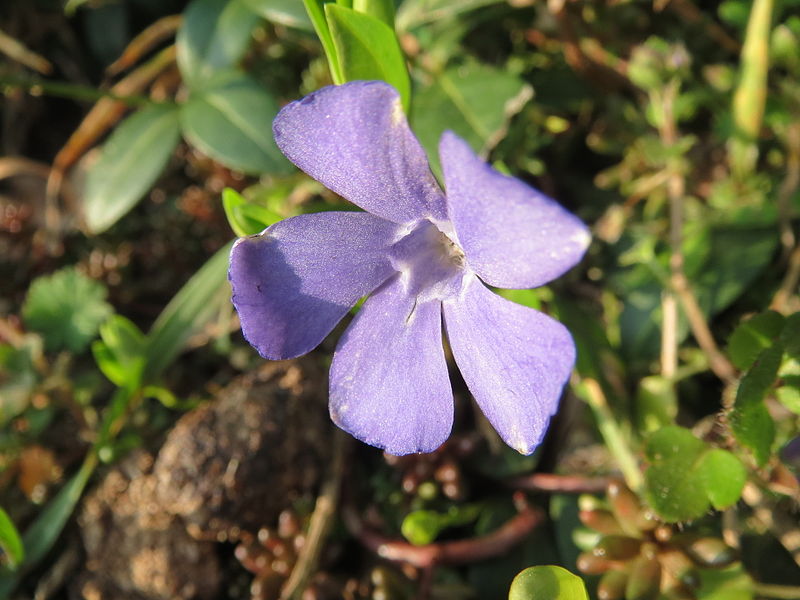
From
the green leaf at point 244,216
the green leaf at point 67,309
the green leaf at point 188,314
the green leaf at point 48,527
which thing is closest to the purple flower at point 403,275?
the green leaf at point 244,216

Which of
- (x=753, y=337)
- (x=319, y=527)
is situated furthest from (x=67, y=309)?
(x=753, y=337)

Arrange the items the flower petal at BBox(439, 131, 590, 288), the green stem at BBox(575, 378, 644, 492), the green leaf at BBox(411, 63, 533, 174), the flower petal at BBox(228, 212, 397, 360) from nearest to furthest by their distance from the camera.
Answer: the flower petal at BBox(439, 131, 590, 288)
the flower petal at BBox(228, 212, 397, 360)
the green stem at BBox(575, 378, 644, 492)
the green leaf at BBox(411, 63, 533, 174)

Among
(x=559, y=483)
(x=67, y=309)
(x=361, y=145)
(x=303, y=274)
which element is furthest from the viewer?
(x=67, y=309)

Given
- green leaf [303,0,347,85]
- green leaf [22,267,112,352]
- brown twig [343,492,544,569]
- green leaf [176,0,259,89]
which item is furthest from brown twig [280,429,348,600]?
green leaf [176,0,259,89]

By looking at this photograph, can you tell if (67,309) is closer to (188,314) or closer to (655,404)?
(188,314)

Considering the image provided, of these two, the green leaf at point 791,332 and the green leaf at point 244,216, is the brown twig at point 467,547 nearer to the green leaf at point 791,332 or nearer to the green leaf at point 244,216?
the green leaf at point 791,332

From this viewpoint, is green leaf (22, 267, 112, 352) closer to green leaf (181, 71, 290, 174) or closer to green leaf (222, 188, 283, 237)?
green leaf (181, 71, 290, 174)

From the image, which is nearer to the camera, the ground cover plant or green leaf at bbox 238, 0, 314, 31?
the ground cover plant
